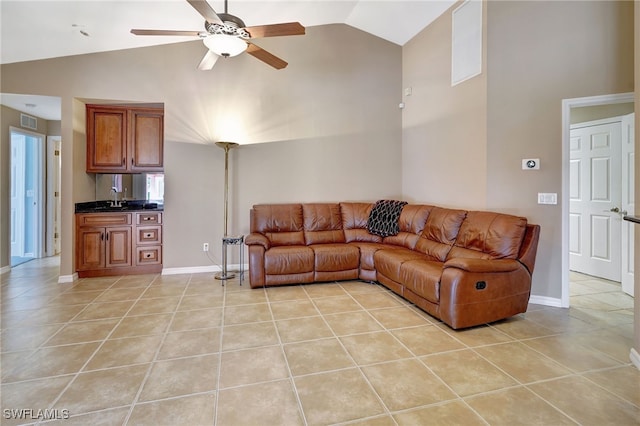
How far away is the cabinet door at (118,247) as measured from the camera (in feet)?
14.4

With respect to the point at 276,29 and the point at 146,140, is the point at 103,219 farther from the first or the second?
the point at 276,29

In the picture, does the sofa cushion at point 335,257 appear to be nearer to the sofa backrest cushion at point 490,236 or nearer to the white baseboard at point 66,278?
the sofa backrest cushion at point 490,236

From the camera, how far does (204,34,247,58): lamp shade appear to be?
8.20ft

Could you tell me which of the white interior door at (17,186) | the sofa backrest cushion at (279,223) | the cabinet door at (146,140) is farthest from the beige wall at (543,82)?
the white interior door at (17,186)

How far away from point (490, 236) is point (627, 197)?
214 cm

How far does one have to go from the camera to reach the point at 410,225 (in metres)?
4.25

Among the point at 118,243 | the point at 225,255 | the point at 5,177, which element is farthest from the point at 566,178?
the point at 5,177

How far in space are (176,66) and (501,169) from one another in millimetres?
4488

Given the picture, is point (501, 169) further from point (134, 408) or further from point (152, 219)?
point (152, 219)

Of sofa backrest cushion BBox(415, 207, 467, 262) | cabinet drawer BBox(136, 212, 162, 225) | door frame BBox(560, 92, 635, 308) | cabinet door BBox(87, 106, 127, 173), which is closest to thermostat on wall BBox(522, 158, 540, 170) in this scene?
door frame BBox(560, 92, 635, 308)

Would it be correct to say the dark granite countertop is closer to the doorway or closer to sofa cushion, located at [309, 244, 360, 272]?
the doorway

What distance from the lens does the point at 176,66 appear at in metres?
4.42

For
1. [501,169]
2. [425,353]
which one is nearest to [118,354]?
[425,353]

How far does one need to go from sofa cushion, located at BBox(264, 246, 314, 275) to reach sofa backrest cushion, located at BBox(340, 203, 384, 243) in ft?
2.77
